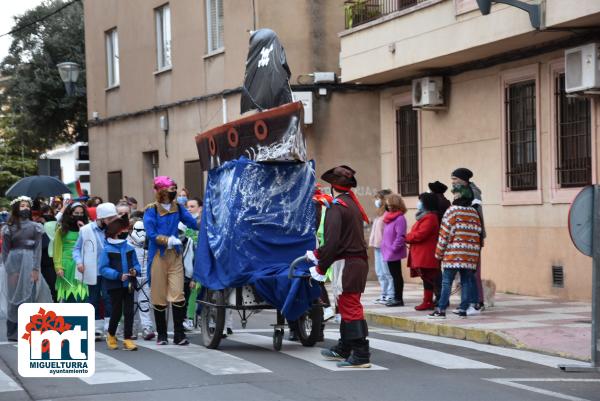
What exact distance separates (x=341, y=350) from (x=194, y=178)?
15.4 meters

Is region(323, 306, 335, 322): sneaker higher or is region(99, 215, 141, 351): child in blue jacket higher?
region(99, 215, 141, 351): child in blue jacket

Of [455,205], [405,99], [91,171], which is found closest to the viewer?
[455,205]

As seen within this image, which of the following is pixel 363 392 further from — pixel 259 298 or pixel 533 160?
pixel 533 160

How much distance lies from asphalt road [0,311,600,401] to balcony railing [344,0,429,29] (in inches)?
387

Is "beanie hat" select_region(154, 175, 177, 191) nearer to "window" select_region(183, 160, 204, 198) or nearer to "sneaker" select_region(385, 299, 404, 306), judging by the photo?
"sneaker" select_region(385, 299, 404, 306)

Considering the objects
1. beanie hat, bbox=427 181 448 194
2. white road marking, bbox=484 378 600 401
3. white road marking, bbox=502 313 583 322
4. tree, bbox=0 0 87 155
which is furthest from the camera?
tree, bbox=0 0 87 155

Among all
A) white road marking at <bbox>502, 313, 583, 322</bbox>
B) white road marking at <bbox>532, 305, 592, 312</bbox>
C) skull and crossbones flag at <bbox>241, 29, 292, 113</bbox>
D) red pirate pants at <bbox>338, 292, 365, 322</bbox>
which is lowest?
white road marking at <bbox>502, 313, 583, 322</bbox>

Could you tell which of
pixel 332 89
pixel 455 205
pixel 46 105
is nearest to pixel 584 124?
pixel 455 205

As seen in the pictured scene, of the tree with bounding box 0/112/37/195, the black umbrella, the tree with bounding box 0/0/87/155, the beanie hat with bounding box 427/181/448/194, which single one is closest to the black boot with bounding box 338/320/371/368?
the beanie hat with bounding box 427/181/448/194

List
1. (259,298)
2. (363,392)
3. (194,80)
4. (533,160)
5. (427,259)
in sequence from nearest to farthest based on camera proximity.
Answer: (363,392), (259,298), (427,259), (533,160), (194,80)

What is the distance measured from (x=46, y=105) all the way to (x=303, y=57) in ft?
64.9

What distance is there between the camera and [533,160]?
17.9m

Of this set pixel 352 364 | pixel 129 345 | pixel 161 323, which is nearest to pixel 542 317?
pixel 352 364

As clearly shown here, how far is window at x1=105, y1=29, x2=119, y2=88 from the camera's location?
31.2 metres
